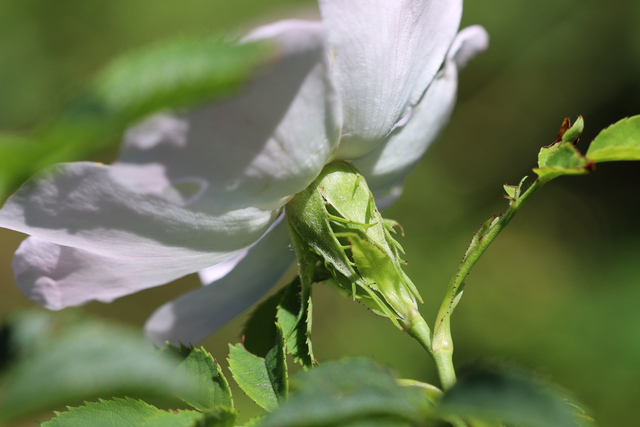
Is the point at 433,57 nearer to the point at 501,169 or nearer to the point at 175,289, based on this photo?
the point at 501,169

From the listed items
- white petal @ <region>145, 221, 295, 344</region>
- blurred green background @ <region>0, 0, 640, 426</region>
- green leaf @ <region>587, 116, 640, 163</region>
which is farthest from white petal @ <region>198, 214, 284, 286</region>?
blurred green background @ <region>0, 0, 640, 426</region>

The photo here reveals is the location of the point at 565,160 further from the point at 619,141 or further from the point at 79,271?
the point at 79,271

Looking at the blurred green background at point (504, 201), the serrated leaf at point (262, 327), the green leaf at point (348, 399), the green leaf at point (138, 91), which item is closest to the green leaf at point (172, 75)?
the green leaf at point (138, 91)

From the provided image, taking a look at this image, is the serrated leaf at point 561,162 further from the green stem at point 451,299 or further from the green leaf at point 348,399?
the green leaf at point 348,399

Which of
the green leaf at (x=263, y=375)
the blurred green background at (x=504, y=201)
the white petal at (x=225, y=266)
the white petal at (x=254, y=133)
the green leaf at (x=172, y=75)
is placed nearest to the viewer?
the green leaf at (x=172, y=75)

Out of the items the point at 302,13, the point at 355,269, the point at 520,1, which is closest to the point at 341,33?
the point at 302,13
